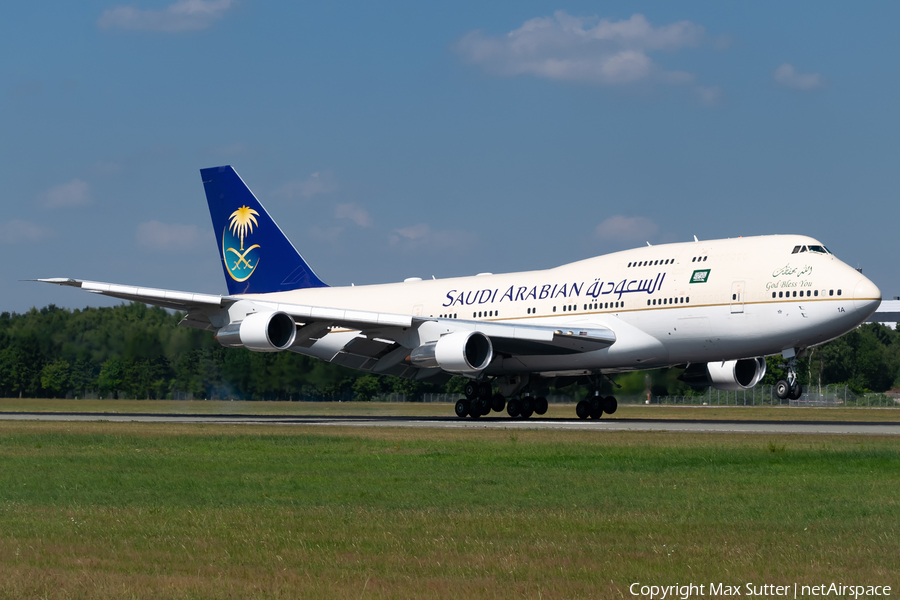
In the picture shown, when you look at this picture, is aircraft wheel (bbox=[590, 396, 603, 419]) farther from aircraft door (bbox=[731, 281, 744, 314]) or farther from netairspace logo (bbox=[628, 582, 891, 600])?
netairspace logo (bbox=[628, 582, 891, 600])

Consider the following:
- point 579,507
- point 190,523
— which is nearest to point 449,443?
point 579,507

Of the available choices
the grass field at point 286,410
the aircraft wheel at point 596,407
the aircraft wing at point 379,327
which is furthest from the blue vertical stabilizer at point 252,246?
the aircraft wheel at point 596,407

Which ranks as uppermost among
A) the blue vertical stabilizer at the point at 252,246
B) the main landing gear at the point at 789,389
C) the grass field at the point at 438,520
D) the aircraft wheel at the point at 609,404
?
the blue vertical stabilizer at the point at 252,246

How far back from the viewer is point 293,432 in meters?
26.5

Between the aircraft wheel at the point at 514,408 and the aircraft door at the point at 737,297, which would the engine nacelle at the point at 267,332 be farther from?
the aircraft door at the point at 737,297

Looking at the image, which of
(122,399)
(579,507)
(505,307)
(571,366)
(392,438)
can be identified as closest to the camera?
(579,507)

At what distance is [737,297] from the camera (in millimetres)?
30641

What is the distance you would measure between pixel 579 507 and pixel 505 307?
25.0 m

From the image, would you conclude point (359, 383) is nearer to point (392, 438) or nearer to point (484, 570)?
point (392, 438)

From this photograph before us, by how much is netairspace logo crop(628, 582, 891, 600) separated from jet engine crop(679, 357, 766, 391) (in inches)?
1084

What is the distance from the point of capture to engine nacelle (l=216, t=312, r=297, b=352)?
107ft

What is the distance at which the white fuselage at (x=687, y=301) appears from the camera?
97.3 feet

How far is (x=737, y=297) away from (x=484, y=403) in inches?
392

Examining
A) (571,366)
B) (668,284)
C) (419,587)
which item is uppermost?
(668,284)
